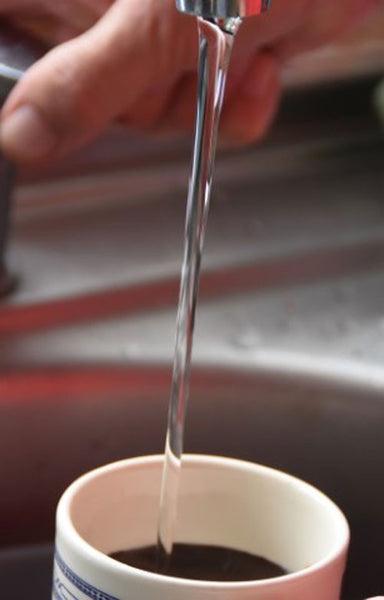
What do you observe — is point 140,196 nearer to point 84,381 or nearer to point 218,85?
point 84,381

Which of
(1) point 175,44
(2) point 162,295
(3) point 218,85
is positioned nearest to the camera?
(3) point 218,85

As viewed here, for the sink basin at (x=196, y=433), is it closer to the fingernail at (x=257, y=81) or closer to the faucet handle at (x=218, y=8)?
the fingernail at (x=257, y=81)

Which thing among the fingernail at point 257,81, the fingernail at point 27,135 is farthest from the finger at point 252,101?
the fingernail at point 27,135

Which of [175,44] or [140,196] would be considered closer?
[175,44]

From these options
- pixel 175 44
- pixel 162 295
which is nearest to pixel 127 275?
pixel 162 295

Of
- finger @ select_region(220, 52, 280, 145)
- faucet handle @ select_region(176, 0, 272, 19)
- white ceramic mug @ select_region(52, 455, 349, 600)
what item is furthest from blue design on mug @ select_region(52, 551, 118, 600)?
finger @ select_region(220, 52, 280, 145)

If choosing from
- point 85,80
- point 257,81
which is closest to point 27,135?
point 85,80

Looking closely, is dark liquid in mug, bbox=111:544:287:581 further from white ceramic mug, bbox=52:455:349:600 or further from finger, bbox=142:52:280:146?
finger, bbox=142:52:280:146
